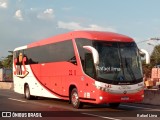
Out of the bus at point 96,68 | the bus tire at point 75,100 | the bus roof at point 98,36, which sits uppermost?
the bus roof at point 98,36

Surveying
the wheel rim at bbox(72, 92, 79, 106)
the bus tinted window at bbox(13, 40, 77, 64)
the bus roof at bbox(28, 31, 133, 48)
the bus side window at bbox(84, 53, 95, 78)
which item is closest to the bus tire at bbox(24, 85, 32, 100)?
the bus tinted window at bbox(13, 40, 77, 64)

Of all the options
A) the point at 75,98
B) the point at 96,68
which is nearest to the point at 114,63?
the point at 96,68

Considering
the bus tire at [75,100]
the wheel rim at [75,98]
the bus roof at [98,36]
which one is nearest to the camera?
the bus roof at [98,36]

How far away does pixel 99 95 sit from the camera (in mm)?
16984

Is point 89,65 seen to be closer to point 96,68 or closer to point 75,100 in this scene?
point 96,68

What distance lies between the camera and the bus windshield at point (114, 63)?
17.1 metres

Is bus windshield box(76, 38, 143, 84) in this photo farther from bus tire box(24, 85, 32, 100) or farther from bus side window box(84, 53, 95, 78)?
bus tire box(24, 85, 32, 100)

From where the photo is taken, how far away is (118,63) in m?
17.4

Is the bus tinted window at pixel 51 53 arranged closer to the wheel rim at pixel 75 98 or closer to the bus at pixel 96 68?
the bus at pixel 96 68

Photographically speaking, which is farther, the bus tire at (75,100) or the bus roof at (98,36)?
the bus tire at (75,100)

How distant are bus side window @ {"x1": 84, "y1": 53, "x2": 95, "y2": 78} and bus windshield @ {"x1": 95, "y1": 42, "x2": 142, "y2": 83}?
0.36 metres

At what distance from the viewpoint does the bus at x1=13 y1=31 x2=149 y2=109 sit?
17.1 m

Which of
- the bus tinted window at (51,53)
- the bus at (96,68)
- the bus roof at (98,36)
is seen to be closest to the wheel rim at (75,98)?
the bus at (96,68)

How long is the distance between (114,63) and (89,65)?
1.10 meters
